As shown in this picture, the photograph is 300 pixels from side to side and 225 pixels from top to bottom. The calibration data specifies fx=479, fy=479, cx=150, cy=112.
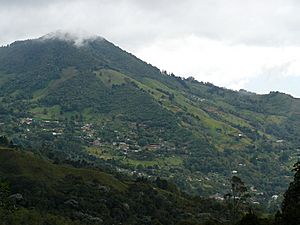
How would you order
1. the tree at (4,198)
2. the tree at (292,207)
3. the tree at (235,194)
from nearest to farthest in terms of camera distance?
the tree at (292,207)
the tree at (4,198)
the tree at (235,194)

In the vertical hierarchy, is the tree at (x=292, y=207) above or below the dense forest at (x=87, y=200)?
above

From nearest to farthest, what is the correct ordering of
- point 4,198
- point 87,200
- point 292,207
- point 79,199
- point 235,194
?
point 292,207, point 4,198, point 79,199, point 235,194, point 87,200

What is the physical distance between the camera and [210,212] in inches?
4961

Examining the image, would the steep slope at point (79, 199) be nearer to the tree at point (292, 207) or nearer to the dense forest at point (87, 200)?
the dense forest at point (87, 200)

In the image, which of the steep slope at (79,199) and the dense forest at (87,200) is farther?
the steep slope at (79,199)

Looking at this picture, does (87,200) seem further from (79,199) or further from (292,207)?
(292,207)

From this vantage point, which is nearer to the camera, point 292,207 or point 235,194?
point 292,207

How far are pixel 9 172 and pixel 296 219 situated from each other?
279 ft

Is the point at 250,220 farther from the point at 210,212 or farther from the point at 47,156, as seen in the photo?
the point at 47,156

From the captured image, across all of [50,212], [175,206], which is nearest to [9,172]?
[50,212]

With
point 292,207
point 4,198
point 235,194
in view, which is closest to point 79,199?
point 4,198

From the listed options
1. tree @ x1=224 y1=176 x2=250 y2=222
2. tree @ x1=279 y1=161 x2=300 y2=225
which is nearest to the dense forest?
tree @ x1=224 y1=176 x2=250 y2=222

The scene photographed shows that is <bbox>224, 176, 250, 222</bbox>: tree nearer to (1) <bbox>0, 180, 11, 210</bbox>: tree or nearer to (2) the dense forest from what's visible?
(2) the dense forest

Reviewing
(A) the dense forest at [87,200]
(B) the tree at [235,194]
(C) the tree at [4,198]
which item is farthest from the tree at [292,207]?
(C) the tree at [4,198]
